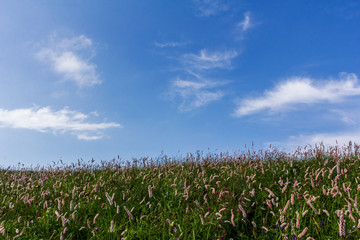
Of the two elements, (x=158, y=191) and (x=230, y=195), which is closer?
(x=230, y=195)

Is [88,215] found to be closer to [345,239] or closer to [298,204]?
[298,204]

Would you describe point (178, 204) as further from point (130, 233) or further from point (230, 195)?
point (130, 233)

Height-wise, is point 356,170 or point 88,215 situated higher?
point 356,170

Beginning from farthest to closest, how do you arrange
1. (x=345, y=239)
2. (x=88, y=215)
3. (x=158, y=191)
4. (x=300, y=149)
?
(x=300, y=149) < (x=158, y=191) < (x=88, y=215) < (x=345, y=239)

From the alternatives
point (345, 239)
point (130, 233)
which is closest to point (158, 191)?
point (130, 233)

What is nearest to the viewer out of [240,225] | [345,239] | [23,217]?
[345,239]

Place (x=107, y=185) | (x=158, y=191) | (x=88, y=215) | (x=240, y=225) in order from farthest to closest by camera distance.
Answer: (x=107, y=185) < (x=158, y=191) < (x=88, y=215) < (x=240, y=225)

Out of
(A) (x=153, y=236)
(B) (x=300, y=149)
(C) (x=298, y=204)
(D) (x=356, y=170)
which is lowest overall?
(A) (x=153, y=236)

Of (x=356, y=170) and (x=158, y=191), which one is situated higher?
(x=356, y=170)

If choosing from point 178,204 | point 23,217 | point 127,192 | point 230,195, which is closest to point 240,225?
point 230,195

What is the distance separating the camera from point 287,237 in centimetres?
353

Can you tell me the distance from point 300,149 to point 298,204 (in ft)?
14.6

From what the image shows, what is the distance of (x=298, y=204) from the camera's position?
4.49m

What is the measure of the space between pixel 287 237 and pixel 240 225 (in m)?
0.83
